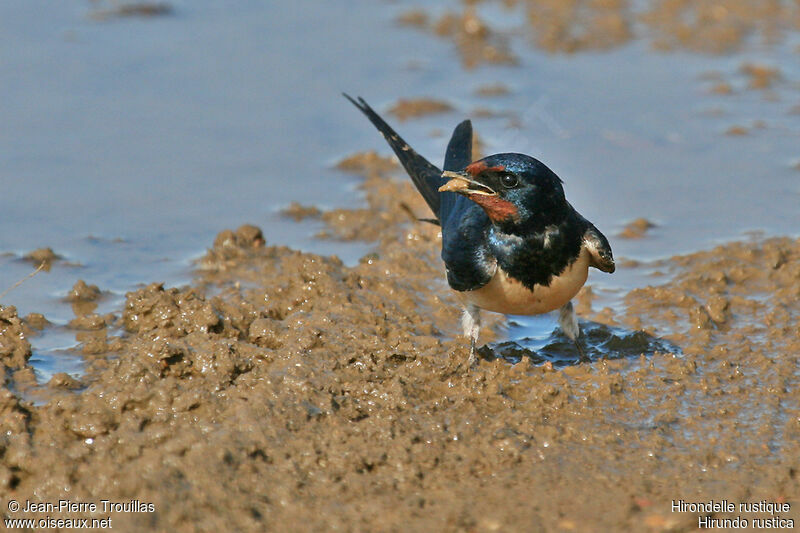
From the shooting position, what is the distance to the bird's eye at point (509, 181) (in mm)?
5074

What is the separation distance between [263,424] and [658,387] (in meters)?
1.97

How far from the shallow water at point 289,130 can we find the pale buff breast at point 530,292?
1314 mm

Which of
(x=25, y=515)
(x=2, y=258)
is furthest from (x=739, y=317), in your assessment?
(x=2, y=258)

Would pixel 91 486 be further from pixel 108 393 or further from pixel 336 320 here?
pixel 336 320

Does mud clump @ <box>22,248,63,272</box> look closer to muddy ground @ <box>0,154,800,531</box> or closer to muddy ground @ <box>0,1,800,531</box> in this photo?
muddy ground @ <box>0,1,800,531</box>

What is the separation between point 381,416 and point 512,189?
4.03 feet

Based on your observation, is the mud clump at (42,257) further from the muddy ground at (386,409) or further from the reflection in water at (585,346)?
the reflection in water at (585,346)

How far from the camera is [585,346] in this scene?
234 inches

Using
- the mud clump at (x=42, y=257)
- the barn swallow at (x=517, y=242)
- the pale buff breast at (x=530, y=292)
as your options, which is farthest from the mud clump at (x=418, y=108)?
the pale buff breast at (x=530, y=292)

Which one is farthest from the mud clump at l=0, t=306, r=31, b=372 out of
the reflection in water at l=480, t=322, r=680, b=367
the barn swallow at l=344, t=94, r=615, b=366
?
the reflection in water at l=480, t=322, r=680, b=367

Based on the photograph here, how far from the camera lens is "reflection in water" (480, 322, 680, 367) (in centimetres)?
581

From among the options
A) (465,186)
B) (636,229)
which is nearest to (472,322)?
(465,186)

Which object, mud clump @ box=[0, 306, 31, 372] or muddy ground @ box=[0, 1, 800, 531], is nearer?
muddy ground @ box=[0, 1, 800, 531]

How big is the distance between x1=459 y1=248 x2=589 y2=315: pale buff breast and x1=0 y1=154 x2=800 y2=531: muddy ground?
303mm
